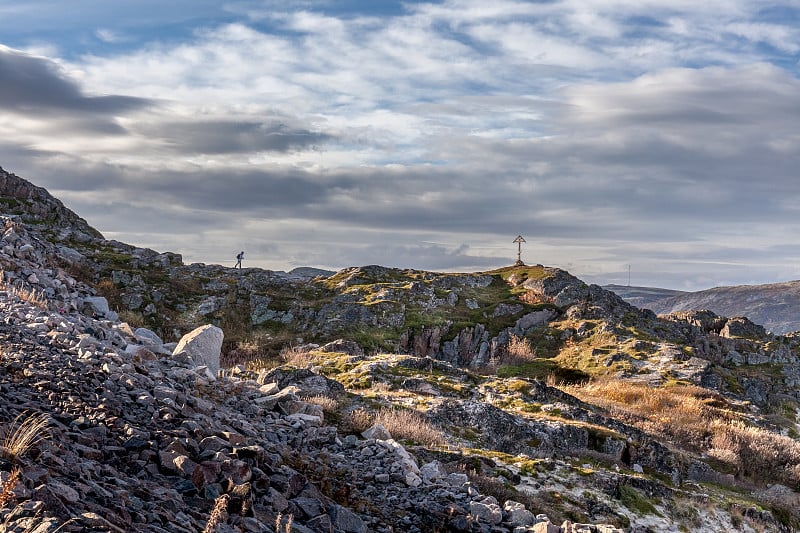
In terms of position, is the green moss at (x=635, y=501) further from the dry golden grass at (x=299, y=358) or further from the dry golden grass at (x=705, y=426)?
the dry golden grass at (x=299, y=358)

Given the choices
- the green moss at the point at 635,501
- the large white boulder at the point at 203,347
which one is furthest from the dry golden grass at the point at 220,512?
the large white boulder at the point at 203,347

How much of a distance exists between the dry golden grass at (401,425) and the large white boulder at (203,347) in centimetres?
455

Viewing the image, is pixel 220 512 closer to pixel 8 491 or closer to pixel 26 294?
pixel 8 491

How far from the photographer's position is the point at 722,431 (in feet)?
79.3

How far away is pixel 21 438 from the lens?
637 cm

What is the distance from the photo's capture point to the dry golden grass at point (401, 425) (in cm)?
1436

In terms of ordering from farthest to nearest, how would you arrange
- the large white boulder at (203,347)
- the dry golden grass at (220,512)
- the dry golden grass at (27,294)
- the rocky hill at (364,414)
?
the dry golden grass at (27,294), the large white boulder at (203,347), the rocky hill at (364,414), the dry golden grass at (220,512)

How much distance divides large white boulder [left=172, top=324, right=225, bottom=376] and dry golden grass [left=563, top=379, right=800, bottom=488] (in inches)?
632

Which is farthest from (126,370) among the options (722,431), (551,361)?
(551,361)

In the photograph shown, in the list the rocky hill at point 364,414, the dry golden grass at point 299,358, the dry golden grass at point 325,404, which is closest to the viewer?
the rocky hill at point 364,414

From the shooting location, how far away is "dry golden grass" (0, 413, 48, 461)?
6137 millimetres

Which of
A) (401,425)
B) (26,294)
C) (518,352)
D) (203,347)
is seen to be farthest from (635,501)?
(518,352)

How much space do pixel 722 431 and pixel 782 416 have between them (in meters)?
9.64

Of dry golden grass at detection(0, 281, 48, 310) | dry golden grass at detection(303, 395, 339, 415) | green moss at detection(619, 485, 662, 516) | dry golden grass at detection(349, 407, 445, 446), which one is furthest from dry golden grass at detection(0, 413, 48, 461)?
green moss at detection(619, 485, 662, 516)
